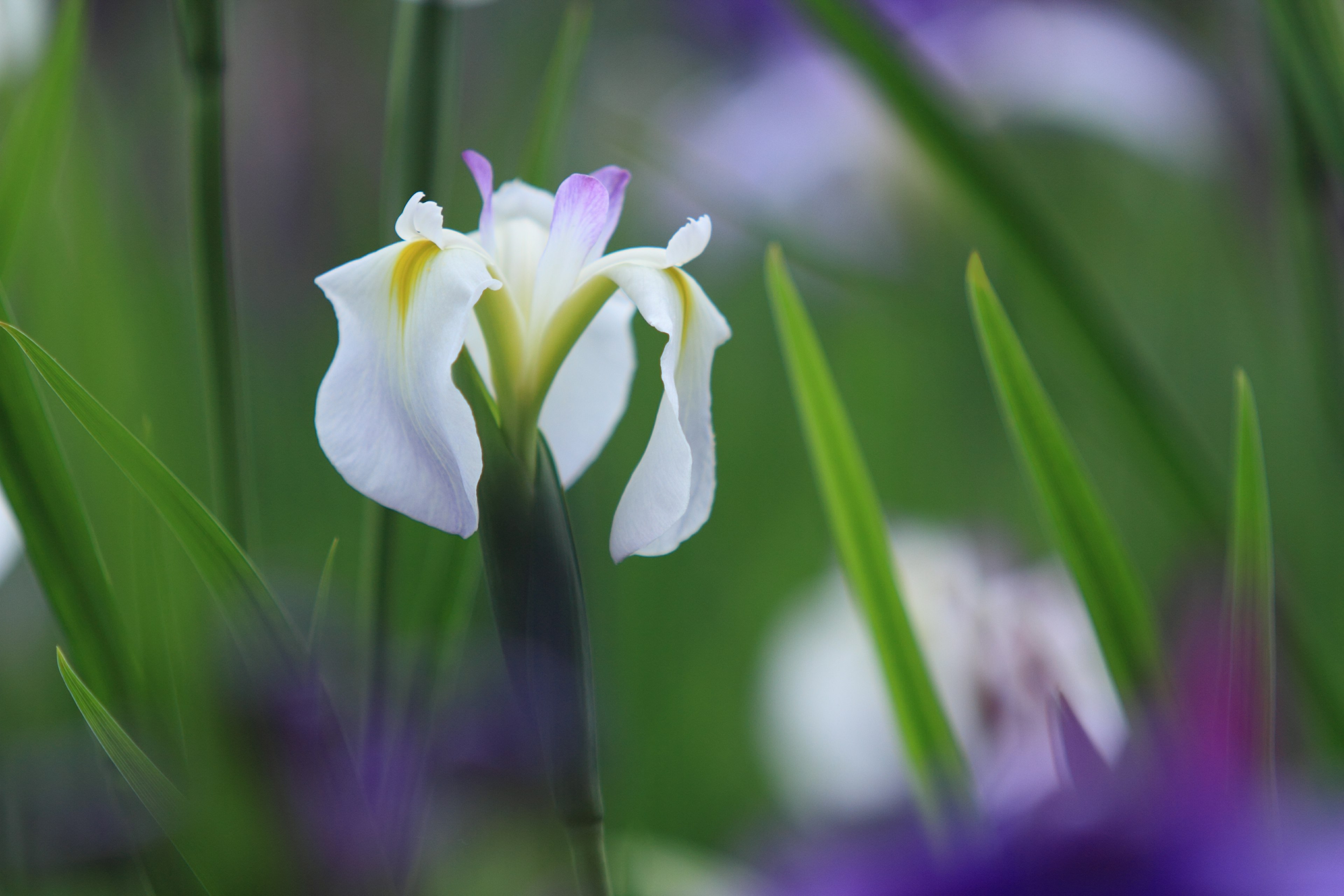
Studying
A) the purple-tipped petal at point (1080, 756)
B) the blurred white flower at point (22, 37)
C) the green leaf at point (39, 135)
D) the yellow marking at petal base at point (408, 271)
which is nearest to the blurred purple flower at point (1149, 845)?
the purple-tipped petal at point (1080, 756)

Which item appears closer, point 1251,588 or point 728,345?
point 1251,588

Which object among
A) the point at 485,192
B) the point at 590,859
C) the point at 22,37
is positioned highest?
the point at 22,37

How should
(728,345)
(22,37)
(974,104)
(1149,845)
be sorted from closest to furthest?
(1149,845), (22,37), (974,104), (728,345)

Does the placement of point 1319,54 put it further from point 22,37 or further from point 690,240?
point 22,37

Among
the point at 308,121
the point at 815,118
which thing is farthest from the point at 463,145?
the point at 815,118

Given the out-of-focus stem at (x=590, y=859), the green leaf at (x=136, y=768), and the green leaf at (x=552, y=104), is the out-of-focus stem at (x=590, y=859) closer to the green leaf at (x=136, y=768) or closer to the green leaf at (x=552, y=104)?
the green leaf at (x=136, y=768)

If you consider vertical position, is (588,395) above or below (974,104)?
below

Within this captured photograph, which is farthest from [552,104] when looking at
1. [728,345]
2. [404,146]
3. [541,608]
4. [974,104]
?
[728,345]

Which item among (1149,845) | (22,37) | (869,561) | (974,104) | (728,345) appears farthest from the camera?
(728,345)

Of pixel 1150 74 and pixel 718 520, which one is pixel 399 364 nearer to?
pixel 718 520
